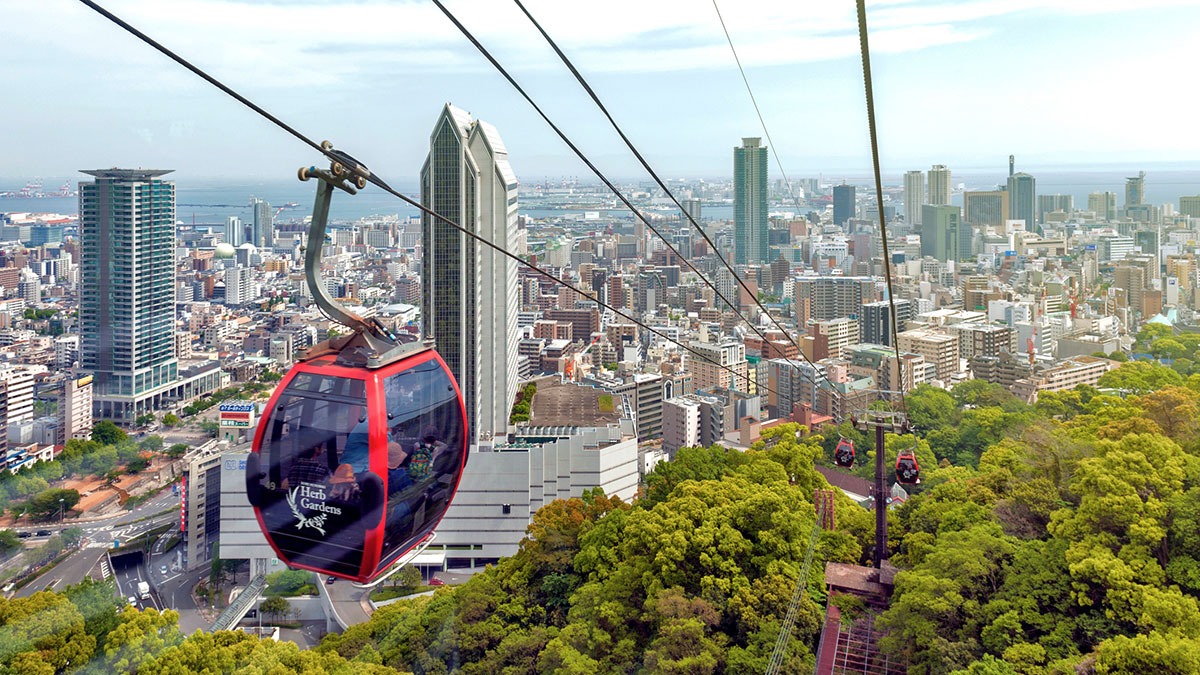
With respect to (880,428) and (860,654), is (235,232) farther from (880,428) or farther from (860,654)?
(860,654)

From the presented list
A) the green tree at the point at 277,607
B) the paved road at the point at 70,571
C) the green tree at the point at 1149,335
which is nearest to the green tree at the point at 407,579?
the green tree at the point at 277,607

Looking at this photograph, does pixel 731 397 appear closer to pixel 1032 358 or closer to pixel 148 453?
pixel 1032 358

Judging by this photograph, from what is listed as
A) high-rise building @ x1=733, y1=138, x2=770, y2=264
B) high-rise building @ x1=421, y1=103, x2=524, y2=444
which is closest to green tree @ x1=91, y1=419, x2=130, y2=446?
high-rise building @ x1=421, y1=103, x2=524, y2=444

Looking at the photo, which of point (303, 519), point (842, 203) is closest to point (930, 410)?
point (303, 519)

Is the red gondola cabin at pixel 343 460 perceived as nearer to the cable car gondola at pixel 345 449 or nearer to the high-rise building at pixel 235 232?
the cable car gondola at pixel 345 449

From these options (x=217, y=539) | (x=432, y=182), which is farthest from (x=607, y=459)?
(x=432, y=182)

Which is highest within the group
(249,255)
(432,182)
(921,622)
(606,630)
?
(432,182)

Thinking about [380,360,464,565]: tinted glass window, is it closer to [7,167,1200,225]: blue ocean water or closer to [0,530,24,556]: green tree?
[7,167,1200,225]: blue ocean water
